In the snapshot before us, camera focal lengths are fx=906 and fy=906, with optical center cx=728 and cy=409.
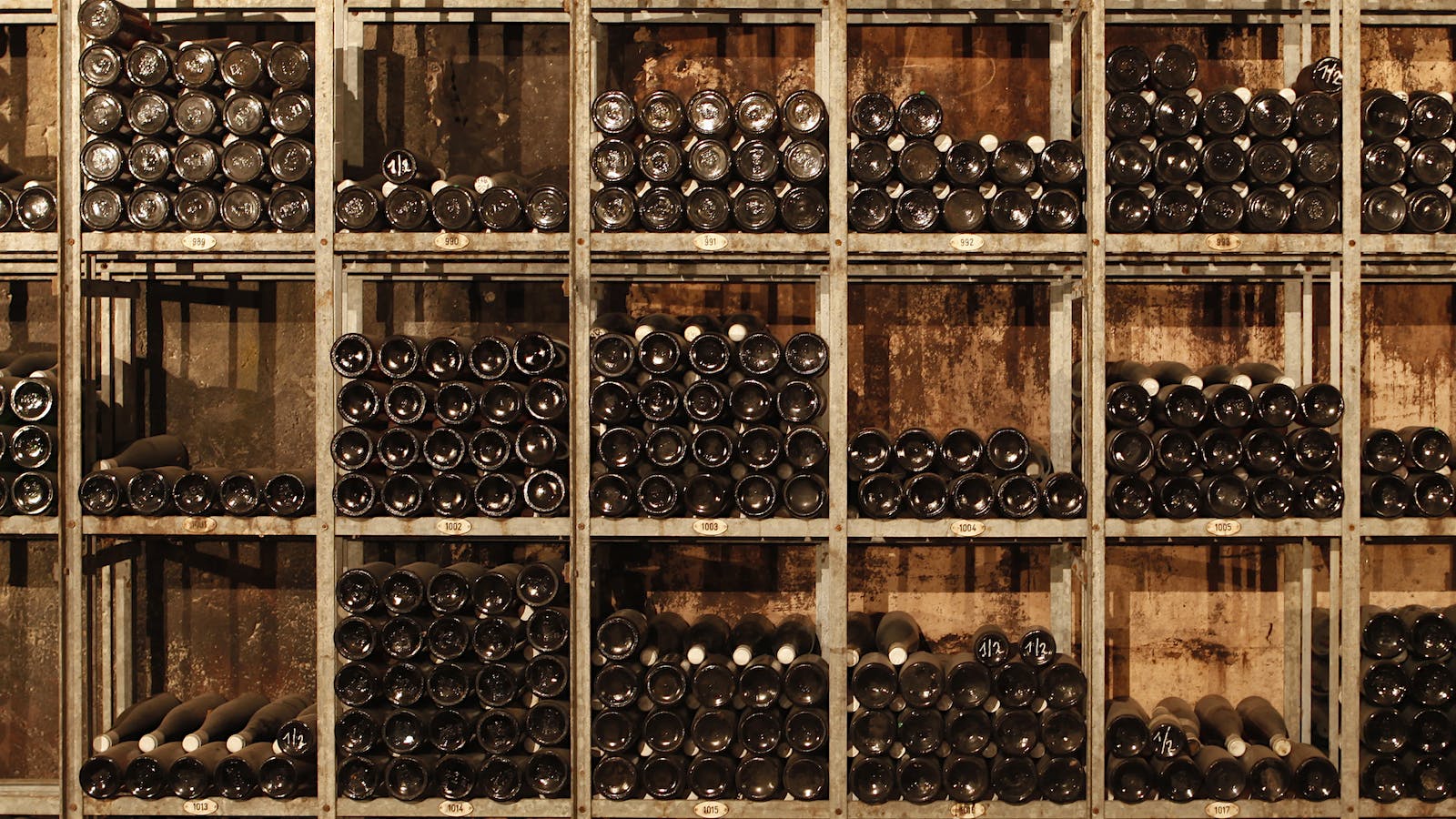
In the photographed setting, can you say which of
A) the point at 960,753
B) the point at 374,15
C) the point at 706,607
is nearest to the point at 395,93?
the point at 374,15

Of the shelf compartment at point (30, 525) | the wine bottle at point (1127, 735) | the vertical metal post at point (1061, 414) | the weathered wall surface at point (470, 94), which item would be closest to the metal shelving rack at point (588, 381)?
the shelf compartment at point (30, 525)

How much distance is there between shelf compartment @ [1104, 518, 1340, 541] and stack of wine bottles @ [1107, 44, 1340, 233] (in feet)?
3.06

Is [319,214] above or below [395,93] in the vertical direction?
below

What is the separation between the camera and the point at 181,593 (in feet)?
12.0

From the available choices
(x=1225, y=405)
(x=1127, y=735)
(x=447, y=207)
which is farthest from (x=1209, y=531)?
(x=447, y=207)

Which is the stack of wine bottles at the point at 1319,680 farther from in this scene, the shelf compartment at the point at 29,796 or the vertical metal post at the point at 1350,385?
the shelf compartment at the point at 29,796

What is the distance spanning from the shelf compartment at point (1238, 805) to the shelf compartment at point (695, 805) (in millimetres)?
930

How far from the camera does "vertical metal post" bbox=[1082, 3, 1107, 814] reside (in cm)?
288

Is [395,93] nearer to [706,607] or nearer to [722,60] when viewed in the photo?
[722,60]

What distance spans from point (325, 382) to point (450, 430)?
0.43 metres

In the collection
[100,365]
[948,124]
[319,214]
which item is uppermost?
[948,124]

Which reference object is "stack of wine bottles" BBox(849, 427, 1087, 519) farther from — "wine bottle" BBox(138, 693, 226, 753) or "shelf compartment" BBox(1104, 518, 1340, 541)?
"wine bottle" BBox(138, 693, 226, 753)

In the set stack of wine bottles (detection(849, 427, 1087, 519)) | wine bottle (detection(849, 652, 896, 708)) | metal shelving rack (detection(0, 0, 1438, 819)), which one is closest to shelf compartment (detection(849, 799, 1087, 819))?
metal shelving rack (detection(0, 0, 1438, 819))

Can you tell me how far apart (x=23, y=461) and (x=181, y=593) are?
0.93 meters
